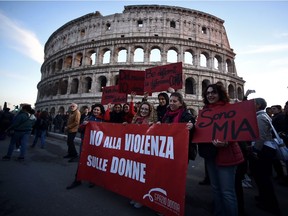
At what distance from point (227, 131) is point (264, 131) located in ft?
4.52

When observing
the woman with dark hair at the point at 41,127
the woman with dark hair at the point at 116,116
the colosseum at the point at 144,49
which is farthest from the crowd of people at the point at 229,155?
the colosseum at the point at 144,49

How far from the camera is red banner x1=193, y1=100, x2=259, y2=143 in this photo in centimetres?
170

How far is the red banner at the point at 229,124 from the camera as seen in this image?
170 centimetres

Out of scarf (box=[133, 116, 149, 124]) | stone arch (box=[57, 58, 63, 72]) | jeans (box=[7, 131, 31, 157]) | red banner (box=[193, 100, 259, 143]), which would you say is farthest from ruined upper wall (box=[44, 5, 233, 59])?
red banner (box=[193, 100, 259, 143])

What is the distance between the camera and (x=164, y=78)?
17.0 feet

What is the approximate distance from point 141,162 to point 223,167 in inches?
43.6

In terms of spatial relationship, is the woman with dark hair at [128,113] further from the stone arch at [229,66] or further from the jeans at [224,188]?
the stone arch at [229,66]

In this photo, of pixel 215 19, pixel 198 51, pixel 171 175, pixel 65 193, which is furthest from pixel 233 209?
pixel 215 19

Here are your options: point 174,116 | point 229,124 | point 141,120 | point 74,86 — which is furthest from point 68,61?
point 229,124

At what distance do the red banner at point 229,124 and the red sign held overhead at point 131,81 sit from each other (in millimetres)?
3920

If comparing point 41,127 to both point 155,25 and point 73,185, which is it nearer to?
point 73,185

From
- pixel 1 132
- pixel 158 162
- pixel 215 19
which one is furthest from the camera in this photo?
pixel 215 19

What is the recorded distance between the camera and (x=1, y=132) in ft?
27.9

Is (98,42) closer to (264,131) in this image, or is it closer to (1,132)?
(1,132)
